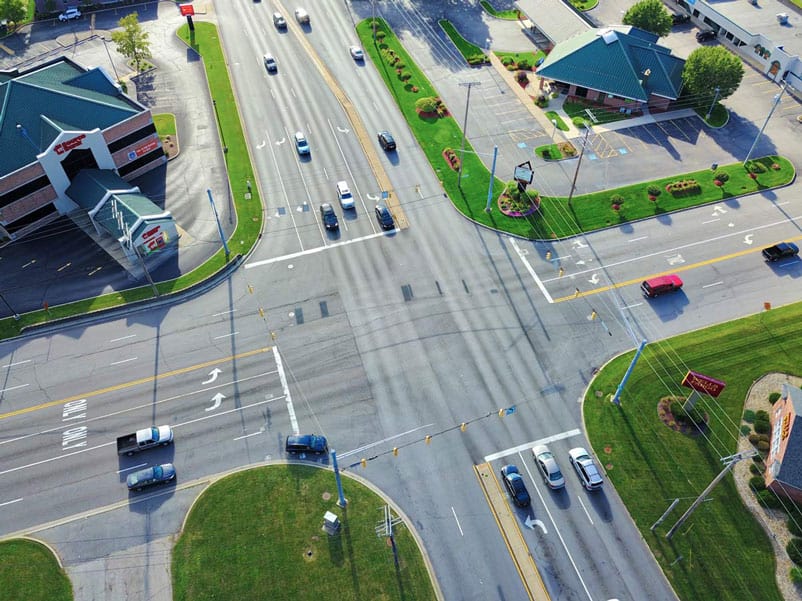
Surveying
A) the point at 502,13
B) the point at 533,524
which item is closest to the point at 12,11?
the point at 502,13

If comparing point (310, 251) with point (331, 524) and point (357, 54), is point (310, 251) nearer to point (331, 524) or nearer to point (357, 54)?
point (331, 524)

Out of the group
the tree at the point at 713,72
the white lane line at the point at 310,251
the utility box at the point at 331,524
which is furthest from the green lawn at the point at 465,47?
the utility box at the point at 331,524

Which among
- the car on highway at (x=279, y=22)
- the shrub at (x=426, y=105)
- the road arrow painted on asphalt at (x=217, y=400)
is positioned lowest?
the road arrow painted on asphalt at (x=217, y=400)

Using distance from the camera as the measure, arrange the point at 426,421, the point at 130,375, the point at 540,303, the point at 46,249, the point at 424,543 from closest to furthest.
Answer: the point at 424,543, the point at 426,421, the point at 130,375, the point at 540,303, the point at 46,249

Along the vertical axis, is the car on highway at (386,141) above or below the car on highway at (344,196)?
above

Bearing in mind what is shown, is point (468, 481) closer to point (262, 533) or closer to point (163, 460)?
point (262, 533)

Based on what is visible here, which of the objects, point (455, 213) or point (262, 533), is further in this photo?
point (455, 213)

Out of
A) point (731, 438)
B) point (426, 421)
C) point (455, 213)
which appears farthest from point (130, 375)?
point (731, 438)

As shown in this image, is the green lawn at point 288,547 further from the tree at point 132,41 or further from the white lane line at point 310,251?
the tree at point 132,41
